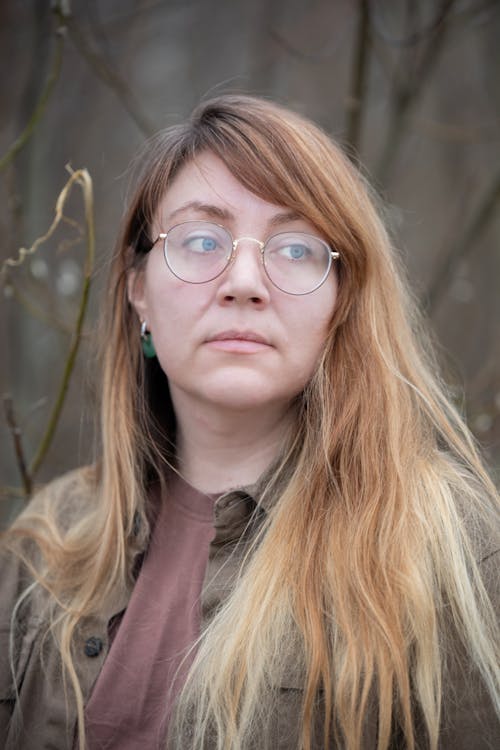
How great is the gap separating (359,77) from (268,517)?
1858mm

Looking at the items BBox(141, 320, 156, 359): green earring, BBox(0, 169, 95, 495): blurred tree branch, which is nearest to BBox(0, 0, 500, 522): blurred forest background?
BBox(0, 169, 95, 495): blurred tree branch

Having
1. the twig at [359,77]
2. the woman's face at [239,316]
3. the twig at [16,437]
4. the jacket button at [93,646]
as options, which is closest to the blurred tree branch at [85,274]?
the twig at [16,437]

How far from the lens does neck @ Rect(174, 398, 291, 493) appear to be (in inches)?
83.3

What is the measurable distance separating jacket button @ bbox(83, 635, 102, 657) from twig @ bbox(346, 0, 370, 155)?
1826 mm

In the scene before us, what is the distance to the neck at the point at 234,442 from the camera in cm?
212

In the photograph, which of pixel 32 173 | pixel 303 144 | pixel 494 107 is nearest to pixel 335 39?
pixel 494 107

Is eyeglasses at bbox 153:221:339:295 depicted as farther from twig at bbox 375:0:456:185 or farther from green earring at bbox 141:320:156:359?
Answer: twig at bbox 375:0:456:185

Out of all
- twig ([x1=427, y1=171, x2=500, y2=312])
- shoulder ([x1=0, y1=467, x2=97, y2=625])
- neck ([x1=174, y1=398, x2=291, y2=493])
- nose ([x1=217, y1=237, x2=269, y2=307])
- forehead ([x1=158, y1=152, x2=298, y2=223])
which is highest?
twig ([x1=427, y1=171, x2=500, y2=312])

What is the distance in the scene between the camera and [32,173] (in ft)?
13.6

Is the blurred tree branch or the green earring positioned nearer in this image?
the blurred tree branch

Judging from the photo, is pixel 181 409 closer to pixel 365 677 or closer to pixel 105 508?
pixel 105 508

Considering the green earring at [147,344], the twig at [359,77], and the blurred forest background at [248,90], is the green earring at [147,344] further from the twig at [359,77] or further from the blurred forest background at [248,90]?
the twig at [359,77]

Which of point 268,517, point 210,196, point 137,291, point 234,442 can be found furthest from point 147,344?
point 268,517

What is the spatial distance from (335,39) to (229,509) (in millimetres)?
3513
